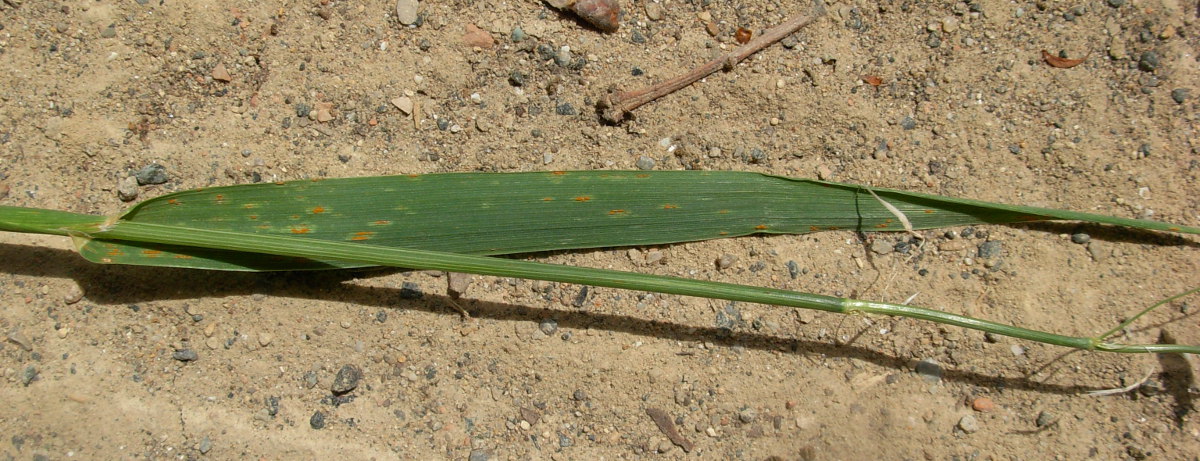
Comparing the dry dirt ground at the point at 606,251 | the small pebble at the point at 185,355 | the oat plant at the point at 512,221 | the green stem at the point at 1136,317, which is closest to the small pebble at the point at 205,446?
the dry dirt ground at the point at 606,251

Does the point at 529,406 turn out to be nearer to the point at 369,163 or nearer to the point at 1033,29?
the point at 369,163

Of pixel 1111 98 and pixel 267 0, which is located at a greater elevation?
pixel 267 0

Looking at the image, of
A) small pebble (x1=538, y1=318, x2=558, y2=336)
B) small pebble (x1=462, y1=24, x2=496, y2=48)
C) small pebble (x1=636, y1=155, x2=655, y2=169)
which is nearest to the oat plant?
small pebble (x1=636, y1=155, x2=655, y2=169)

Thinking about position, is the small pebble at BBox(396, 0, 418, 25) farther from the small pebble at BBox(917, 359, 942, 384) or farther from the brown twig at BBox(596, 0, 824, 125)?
the small pebble at BBox(917, 359, 942, 384)

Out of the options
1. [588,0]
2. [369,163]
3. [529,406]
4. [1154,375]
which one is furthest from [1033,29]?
[369,163]

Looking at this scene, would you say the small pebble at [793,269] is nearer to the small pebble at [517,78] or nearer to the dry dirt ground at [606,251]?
the dry dirt ground at [606,251]
